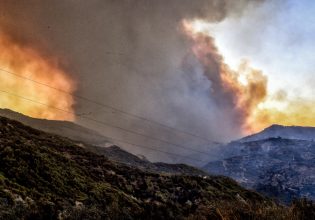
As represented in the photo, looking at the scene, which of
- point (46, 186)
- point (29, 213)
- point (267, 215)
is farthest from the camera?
point (46, 186)

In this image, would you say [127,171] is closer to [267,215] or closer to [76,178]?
[76,178]

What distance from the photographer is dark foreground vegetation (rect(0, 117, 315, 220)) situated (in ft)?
162

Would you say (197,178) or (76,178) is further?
(197,178)

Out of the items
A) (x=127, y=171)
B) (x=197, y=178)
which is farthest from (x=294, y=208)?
(x=197, y=178)

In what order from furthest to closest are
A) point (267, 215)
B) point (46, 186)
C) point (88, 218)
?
point (46, 186) < point (88, 218) < point (267, 215)

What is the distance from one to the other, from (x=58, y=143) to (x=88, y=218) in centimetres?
8244

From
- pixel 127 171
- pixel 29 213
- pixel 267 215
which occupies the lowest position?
pixel 29 213

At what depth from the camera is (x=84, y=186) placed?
238 ft

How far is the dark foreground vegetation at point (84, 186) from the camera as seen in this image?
162 ft

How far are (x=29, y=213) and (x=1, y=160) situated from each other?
1485 inches

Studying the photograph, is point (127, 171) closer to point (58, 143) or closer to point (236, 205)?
point (58, 143)

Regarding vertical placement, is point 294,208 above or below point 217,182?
below

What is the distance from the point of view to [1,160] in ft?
219

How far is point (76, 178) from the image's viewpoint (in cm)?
7469
